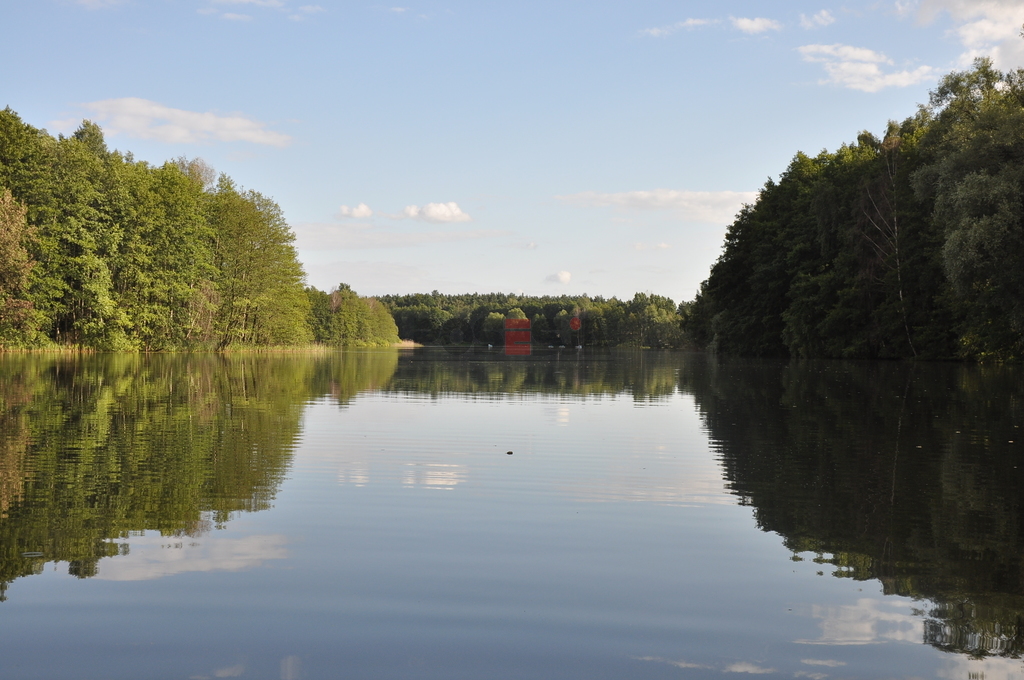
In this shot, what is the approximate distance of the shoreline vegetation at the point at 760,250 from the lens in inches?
1534

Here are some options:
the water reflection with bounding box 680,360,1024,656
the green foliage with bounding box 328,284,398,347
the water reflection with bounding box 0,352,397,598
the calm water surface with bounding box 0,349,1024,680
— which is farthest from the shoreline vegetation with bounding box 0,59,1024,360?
the green foliage with bounding box 328,284,398,347

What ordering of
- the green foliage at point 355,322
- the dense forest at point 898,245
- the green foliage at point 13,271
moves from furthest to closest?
the green foliage at point 355,322 < the green foliage at point 13,271 < the dense forest at point 898,245

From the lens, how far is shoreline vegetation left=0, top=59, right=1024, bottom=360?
128 ft

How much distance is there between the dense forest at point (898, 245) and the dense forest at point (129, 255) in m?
40.2

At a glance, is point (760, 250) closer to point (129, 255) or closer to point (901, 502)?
point (129, 255)

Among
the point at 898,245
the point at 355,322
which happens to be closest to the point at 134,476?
the point at 898,245

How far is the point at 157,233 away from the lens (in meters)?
57.4

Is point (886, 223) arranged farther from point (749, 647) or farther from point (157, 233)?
point (749, 647)

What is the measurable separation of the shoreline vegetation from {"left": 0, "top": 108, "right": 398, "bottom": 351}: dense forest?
12 centimetres

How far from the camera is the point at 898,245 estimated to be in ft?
183

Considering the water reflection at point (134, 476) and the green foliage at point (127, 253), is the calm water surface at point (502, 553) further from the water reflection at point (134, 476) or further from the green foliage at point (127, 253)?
the green foliage at point (127, 253)

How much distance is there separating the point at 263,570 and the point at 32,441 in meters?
7.64

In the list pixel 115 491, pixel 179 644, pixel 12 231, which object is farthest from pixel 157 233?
pixel 179 644

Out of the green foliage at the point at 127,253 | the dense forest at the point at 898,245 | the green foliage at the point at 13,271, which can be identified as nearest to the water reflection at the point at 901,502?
the dense forest at the point at 898,245
